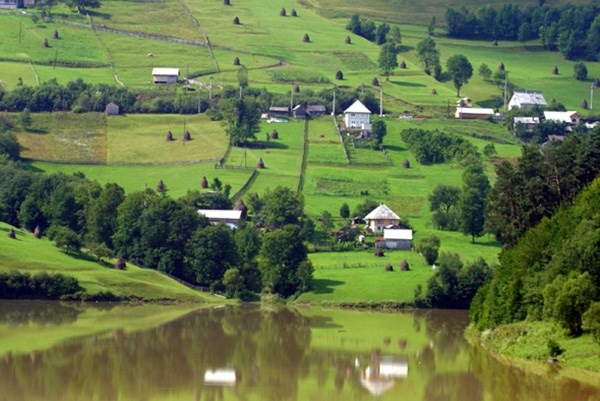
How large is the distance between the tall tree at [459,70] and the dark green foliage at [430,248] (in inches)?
2319

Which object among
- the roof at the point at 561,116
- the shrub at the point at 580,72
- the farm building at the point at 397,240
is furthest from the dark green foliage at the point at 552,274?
the shrub at the point at 580,72

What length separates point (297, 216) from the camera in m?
116

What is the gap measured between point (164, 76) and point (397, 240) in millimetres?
50428

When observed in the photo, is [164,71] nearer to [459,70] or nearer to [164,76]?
[164,76]

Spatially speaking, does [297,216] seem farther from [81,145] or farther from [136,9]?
[136,9]

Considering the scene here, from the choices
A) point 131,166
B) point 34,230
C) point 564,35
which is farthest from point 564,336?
point 564,35

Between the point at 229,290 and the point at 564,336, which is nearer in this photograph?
the point at 564,336

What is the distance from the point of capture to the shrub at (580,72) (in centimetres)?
17812

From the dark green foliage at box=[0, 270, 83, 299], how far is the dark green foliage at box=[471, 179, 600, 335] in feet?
89.3

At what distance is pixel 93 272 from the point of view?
342 feet

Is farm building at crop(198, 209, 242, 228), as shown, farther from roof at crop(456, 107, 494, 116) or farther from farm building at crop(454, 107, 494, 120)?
roof at crop(456, 107, 494, 116)

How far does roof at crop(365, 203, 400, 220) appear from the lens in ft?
386

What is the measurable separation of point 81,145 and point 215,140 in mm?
12051

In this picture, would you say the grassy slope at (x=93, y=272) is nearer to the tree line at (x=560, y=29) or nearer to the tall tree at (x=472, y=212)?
the tall tree at (x=472, y=212)
